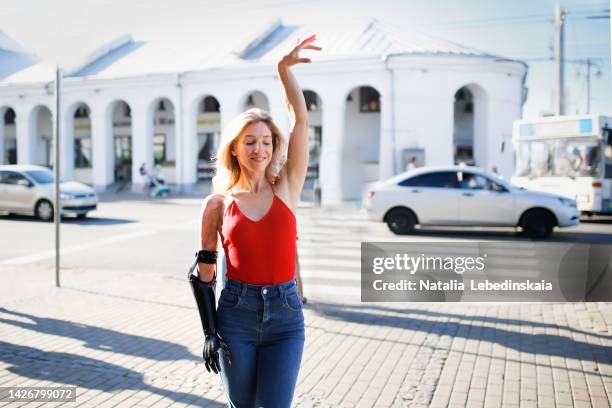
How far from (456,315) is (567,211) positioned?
713cm

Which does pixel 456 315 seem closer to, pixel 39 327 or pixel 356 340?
pixel 356 340

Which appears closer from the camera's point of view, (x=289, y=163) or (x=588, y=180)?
(x=289, y=163)

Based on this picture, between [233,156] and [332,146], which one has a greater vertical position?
[332,146]

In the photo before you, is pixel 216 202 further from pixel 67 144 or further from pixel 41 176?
pixel 67 144

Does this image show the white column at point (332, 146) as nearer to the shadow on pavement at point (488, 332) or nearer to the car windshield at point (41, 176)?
the car windshield at point (41, 176)

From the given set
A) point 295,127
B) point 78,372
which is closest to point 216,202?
point 295,127

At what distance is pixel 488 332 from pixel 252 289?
12.5 feet

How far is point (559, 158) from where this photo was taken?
51.1ft

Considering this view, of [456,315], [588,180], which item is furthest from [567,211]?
[456,315]

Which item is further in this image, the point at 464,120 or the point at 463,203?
the point at 464,120

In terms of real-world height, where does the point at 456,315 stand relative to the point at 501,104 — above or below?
below

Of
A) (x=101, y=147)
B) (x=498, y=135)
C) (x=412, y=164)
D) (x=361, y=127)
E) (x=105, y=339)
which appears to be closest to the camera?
(x=105, y=339)

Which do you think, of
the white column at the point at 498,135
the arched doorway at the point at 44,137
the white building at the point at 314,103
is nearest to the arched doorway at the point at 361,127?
the white building at the point at 314,103

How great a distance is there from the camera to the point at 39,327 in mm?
5520
